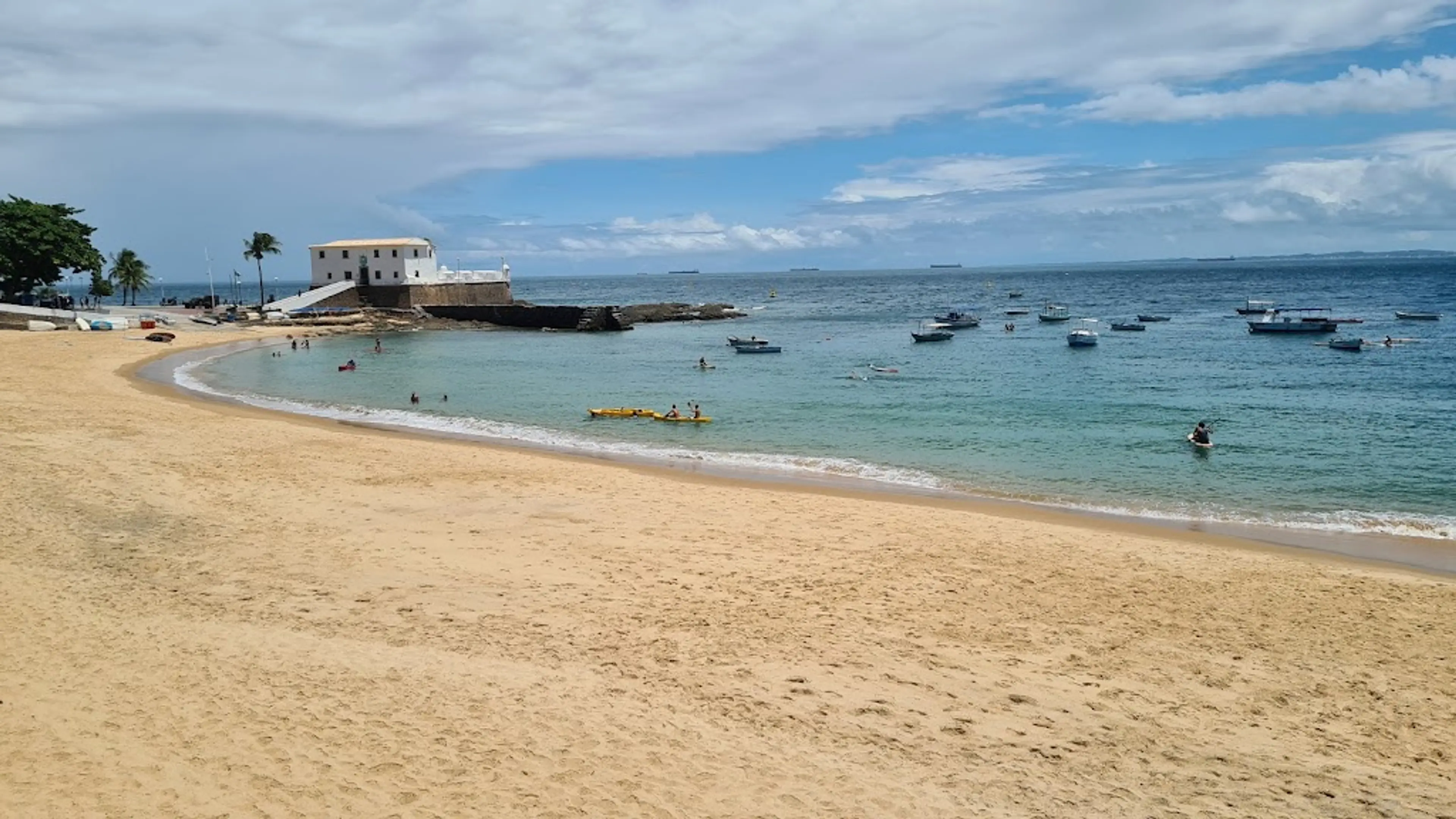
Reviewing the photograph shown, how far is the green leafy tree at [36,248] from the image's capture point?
61562 mm

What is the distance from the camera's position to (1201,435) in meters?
25.5

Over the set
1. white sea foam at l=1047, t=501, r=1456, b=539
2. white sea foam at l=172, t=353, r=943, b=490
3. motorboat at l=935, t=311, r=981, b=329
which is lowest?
white sea foam at l=1047, t=501, r=1456, b=539

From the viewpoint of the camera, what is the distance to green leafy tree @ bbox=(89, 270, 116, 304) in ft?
231

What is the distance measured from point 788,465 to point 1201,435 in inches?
454

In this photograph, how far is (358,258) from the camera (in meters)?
81.8

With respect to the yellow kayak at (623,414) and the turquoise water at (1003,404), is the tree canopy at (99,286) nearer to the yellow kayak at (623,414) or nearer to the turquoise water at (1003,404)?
the turquoise water at (1003,404)

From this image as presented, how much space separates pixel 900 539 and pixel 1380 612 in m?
6.49

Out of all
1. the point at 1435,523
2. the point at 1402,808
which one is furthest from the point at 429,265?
the point at 1402,808

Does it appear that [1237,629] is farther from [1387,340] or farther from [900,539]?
[1387,340]

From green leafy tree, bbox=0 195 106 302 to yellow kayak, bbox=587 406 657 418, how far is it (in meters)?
51.6

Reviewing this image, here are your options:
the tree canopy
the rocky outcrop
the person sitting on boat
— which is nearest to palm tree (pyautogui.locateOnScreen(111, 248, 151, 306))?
the tree canopy

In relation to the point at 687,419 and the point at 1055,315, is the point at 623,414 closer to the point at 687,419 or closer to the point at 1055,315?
the point at 687,419

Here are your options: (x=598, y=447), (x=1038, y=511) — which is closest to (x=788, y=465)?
(x=598, y=447)

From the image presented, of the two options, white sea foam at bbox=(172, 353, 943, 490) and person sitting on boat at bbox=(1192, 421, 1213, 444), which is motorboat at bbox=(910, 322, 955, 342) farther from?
white sea foam at bbox=(172, 353, 943, 490)
